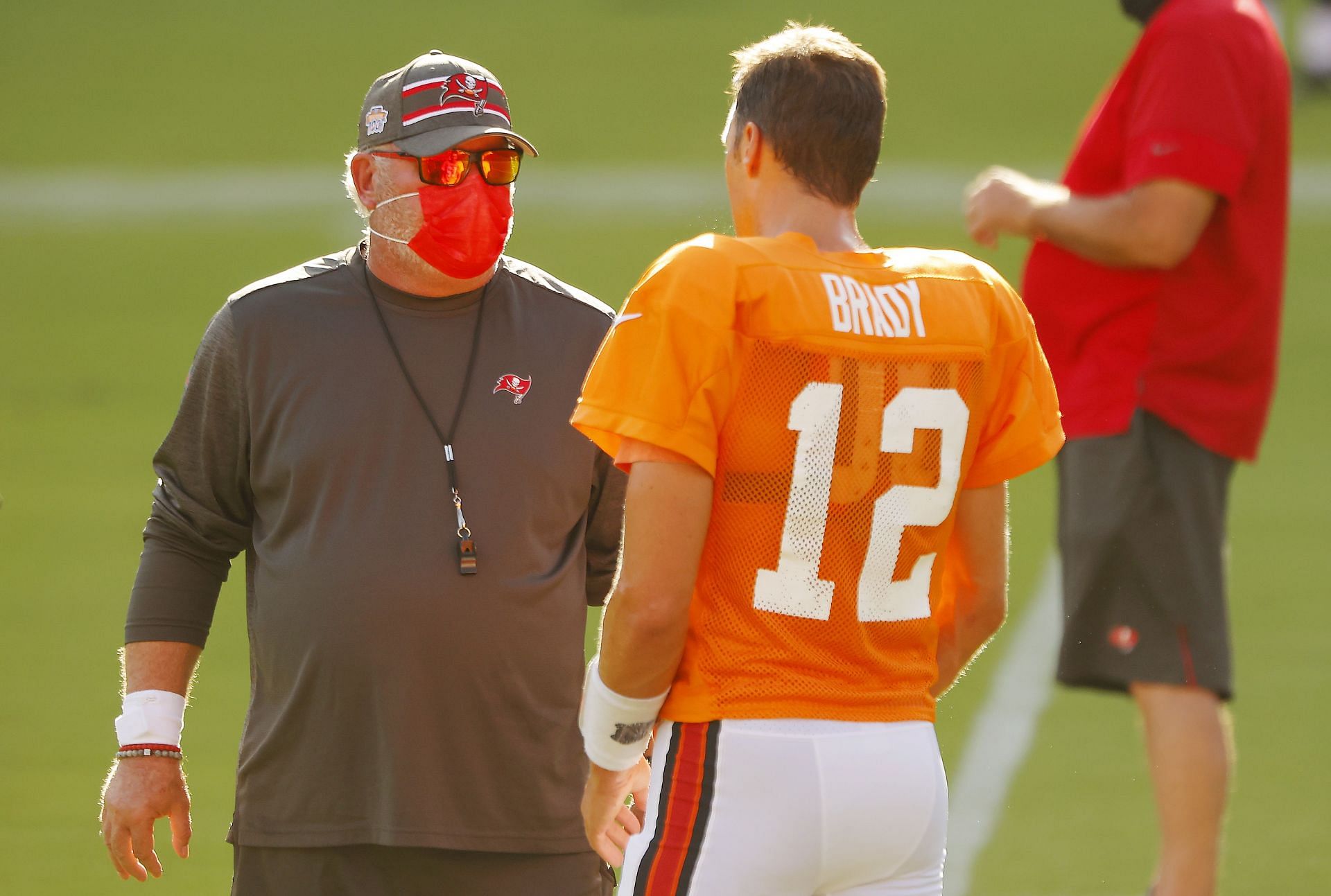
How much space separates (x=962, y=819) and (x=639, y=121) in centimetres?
887

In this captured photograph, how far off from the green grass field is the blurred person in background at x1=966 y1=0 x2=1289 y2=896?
828 mm

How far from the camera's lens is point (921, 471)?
94.5 inches

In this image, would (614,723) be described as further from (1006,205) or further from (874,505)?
(1006,205)

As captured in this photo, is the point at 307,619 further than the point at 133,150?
No

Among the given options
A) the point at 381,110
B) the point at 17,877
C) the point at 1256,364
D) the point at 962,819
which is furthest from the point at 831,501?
the point at 17,877

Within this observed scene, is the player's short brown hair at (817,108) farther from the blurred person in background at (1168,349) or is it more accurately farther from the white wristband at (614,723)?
the blurred person in background at (1168,349)

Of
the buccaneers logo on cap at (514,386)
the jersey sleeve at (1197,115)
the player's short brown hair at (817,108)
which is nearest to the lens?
the player's short brown hair at (817,108)

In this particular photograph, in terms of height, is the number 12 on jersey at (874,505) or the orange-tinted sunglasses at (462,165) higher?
the orange-tinted sunglasses at (462,165)

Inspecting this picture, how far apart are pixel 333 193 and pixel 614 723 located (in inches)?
365

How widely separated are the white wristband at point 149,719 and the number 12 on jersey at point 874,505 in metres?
1.12

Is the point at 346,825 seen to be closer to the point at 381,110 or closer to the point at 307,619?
the point at 307,619

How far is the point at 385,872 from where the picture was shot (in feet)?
9.19

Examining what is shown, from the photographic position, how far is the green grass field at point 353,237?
4832 millimetres

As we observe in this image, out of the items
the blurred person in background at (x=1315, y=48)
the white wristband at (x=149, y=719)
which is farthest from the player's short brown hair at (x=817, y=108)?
the blurred person in background at (x=1315, y=48)
